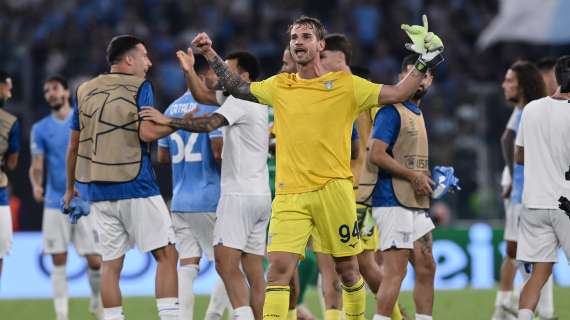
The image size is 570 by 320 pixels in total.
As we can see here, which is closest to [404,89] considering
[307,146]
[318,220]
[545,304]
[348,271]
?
[307,146]

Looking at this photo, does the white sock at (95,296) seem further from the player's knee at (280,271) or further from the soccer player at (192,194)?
the player's knee at (280,271)

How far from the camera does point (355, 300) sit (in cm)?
938

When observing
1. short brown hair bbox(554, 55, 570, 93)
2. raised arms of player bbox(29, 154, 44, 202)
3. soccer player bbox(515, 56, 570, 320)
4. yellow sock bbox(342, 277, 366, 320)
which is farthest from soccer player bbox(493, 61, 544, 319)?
raised arms of player bbox(29, 154, 44, 202)

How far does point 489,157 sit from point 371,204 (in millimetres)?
9010

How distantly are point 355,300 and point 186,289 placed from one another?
188 centimetres

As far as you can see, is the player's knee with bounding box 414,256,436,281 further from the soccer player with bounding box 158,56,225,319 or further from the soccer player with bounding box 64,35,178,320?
the soccer player with bounding box 64,35,178,320

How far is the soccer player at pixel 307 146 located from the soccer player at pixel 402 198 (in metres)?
0.95

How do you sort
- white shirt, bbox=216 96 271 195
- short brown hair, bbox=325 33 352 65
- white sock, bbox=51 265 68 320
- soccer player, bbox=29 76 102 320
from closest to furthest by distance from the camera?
white shirt, bbox=216 96 271 195, short brown hair, bbox=325 33 352 65, white sock, bbox=51 265 68 320, soccer player, bbox=29 76 102 320

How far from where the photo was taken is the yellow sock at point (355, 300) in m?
9.37

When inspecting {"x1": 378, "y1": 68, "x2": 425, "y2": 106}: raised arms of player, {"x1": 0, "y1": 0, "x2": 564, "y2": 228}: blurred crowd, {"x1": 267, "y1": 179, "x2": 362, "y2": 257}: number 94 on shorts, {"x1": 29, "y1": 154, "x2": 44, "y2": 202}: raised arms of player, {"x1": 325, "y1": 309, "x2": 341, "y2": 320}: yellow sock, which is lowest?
{"x1": 325, "y1": 309, "x2": 341, "y2": 320}: yellow sock

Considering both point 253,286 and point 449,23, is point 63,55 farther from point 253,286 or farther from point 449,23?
point 253,286

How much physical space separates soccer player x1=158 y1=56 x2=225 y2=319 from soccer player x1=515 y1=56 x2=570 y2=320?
2.64m

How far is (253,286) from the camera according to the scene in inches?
402

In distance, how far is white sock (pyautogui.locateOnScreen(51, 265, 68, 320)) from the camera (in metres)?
13.3
